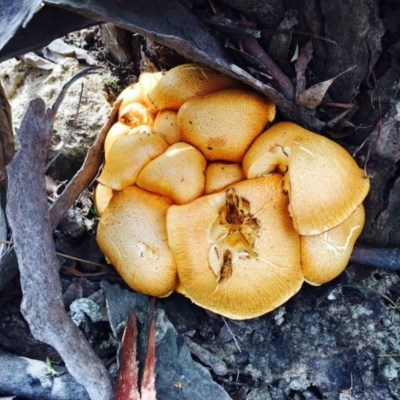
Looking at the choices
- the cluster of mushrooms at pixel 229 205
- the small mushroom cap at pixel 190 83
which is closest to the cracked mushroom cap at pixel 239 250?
the cluster of mushrooms at pixel 229 205

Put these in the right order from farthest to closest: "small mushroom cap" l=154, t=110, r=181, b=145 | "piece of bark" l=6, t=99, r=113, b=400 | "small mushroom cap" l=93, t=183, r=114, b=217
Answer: "small mushroom cap" l=93, t=183, r=114, b=217 → "small mushroom cap" l=154, t=110, r=181, b=145 → "piece of bark" l=6, t=99, r=113, b=400

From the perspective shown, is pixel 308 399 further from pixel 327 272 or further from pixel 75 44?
pixel 75 44

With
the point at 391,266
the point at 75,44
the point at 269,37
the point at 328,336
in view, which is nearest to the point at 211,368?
the point at 328,336

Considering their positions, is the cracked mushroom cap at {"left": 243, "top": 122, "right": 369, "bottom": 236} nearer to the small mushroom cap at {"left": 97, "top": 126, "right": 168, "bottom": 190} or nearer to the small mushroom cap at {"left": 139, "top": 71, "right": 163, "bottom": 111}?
the small mushroom cap at {"left": 97, "top": 126, "right": 168, "bottom": 190}

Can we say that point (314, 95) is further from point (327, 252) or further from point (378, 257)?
point (378, 257)

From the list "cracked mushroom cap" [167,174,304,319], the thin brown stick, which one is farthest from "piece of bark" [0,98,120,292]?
the thin brown stick

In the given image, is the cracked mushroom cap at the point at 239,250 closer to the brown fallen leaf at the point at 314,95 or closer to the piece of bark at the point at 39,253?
the brown fallen leaf at the point at 314,95
